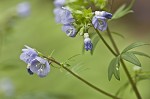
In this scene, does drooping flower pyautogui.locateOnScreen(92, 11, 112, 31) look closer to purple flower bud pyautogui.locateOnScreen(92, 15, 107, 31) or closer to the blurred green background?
purple flower bud pyautogui.locateOnScreen(92, 15, 107, 31)

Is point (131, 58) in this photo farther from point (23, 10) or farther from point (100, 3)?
point (23, 10)

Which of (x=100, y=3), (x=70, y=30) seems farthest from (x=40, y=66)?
(x=100, y=3)

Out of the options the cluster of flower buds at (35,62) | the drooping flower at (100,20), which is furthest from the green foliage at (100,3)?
the cluster of flower buds at (35,62)

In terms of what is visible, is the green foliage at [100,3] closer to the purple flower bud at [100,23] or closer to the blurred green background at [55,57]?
the purple flower bud at [100,23]

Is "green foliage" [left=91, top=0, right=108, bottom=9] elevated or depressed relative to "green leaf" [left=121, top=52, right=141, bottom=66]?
elevated

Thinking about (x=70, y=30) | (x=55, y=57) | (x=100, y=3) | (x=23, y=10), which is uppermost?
(x=55, y=57)

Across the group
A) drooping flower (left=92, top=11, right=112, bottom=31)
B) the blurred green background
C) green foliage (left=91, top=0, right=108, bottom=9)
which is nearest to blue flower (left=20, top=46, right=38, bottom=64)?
drooping flower (left=92, top=11, right=112, bottom=31)

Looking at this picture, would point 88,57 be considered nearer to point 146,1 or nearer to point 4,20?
point 4,20
